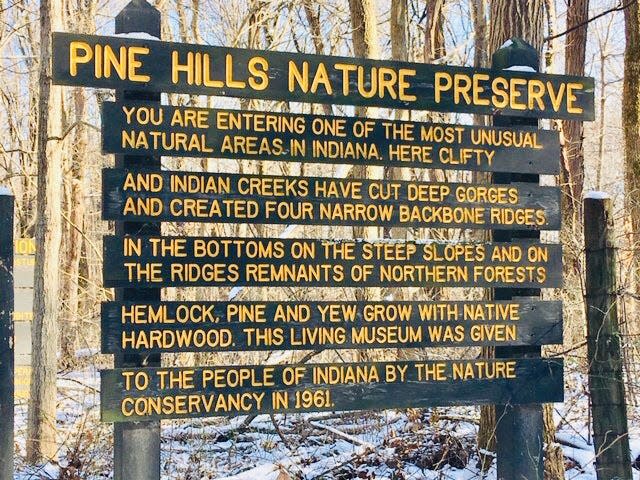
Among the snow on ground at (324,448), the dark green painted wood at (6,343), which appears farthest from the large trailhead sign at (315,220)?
the snow on ground at (324,448)

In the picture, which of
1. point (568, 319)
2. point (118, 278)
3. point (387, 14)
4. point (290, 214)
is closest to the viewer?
point (118, 278)

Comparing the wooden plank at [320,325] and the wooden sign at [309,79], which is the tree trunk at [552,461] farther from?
the wooden sign at [309,79]

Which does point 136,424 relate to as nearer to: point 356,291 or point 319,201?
point 319,201

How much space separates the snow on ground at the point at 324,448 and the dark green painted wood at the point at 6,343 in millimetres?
1212

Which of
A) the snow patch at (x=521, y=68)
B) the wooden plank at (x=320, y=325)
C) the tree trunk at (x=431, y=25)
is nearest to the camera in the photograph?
the wooden plank at (x=320, y=325)

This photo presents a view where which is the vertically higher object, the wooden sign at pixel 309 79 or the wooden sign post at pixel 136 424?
the wooden sign at pixel 309 79

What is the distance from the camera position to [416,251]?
16.7 ft

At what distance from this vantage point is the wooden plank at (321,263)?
4.57 m

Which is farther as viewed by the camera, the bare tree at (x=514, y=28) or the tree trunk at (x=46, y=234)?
the tree trunk at (x=46, y=234)

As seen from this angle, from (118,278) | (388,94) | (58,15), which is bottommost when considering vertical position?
(118,278)

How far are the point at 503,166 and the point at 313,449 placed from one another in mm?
3316

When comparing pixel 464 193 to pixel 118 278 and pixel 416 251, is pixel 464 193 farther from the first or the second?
pixel 118 278

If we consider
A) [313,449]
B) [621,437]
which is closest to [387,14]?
[313,449]

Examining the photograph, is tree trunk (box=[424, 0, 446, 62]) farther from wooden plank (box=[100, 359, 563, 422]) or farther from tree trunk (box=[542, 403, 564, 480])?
wooden plank (box=[100, 359, 563, 422])
